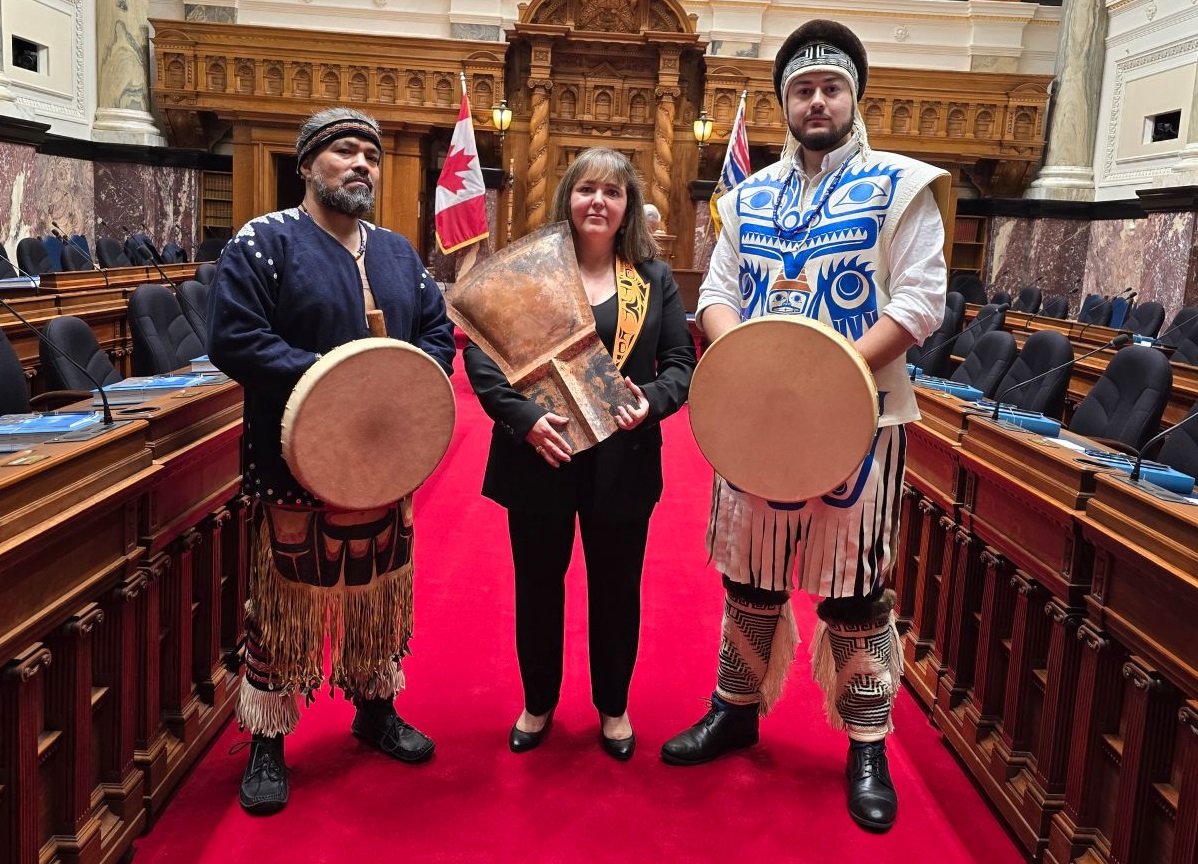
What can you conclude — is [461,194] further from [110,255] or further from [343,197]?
[343,197]

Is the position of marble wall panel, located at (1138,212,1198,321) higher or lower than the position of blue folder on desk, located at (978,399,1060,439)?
higher

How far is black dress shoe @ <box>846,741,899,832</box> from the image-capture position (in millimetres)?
2342

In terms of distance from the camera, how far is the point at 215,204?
14.0 meters

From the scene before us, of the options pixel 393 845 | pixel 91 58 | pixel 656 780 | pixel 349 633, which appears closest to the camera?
pixel 393 845

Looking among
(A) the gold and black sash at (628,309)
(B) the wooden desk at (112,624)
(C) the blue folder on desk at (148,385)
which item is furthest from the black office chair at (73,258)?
(A) the gold and black sash at (628,309)

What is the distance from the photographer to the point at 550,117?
44.6 ft

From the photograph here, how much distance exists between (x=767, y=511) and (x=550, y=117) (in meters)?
12.2

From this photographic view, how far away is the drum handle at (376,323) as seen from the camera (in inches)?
86.2

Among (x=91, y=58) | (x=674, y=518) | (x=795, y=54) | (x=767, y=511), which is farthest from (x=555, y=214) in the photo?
(x=91, y=58)

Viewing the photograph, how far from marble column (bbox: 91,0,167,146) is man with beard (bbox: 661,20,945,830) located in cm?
1294

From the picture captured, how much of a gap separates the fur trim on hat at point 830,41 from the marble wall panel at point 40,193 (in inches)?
382

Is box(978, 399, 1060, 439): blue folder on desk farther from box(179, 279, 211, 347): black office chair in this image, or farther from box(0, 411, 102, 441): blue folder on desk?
box(179, 279, 211, 347): black office chair

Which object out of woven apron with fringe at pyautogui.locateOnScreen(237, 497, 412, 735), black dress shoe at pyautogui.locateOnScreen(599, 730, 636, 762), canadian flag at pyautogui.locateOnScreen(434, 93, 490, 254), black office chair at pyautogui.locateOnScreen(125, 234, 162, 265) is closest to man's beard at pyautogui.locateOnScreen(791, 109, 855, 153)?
woven apron with fringe at pyautogui.locateOnScreen(237, 497, 412, 735)

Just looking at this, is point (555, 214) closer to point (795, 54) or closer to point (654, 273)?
point (654, 273)
